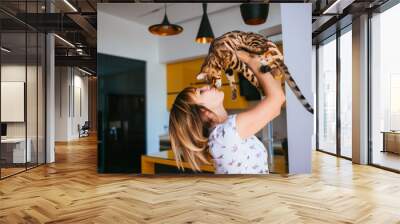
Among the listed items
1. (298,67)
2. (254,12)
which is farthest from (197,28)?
(298,67)

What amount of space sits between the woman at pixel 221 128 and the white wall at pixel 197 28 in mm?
437

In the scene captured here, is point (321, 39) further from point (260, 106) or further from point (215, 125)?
point (215, 125)

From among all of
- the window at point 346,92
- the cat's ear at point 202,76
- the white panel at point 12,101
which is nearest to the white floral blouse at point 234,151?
the cat's ear at point 202,76

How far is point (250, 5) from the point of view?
5.07 meters

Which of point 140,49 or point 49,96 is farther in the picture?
point 49,96

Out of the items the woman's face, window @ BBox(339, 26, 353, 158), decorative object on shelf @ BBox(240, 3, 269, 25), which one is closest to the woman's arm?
the woman's face

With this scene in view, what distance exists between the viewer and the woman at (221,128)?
500cm

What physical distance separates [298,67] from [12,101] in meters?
4.87

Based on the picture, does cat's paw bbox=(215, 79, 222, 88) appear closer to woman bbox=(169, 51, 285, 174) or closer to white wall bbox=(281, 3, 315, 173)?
woman bbox=(169, 51, 285, 174)

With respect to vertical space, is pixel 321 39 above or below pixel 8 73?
above

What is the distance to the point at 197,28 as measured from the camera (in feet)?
16.8

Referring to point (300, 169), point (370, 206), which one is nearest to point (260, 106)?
point (300, 169)

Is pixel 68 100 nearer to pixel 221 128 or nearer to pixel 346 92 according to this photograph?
pixel 221 128

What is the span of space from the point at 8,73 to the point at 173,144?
10.0ft
